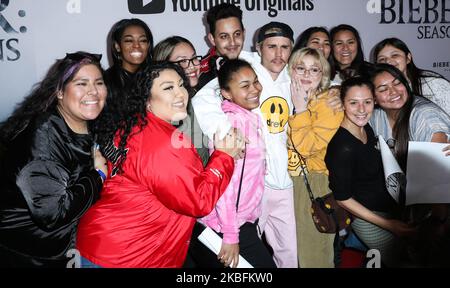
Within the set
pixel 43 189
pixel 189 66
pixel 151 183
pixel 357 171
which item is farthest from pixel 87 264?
pixel 357 171

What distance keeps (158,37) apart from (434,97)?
65.9 inches

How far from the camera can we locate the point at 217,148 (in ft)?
5.63

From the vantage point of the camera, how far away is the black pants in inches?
74.3

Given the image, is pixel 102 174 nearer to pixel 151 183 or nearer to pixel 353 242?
pixel 151 183

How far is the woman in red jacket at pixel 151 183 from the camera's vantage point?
4.83 feet

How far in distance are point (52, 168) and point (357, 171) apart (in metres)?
1.48

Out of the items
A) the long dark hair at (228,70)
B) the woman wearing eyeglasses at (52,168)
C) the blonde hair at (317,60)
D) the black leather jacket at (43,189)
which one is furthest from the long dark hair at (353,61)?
the black leather jacket at (43,189)

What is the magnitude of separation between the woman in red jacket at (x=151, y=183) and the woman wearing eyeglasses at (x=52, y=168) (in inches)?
3.9

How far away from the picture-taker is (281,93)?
2102mm

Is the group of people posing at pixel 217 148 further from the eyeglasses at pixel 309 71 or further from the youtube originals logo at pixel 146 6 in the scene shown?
the youtube originals logo at pixel 146 6

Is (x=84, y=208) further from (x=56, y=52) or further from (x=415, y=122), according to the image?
(x=415, y=122)
